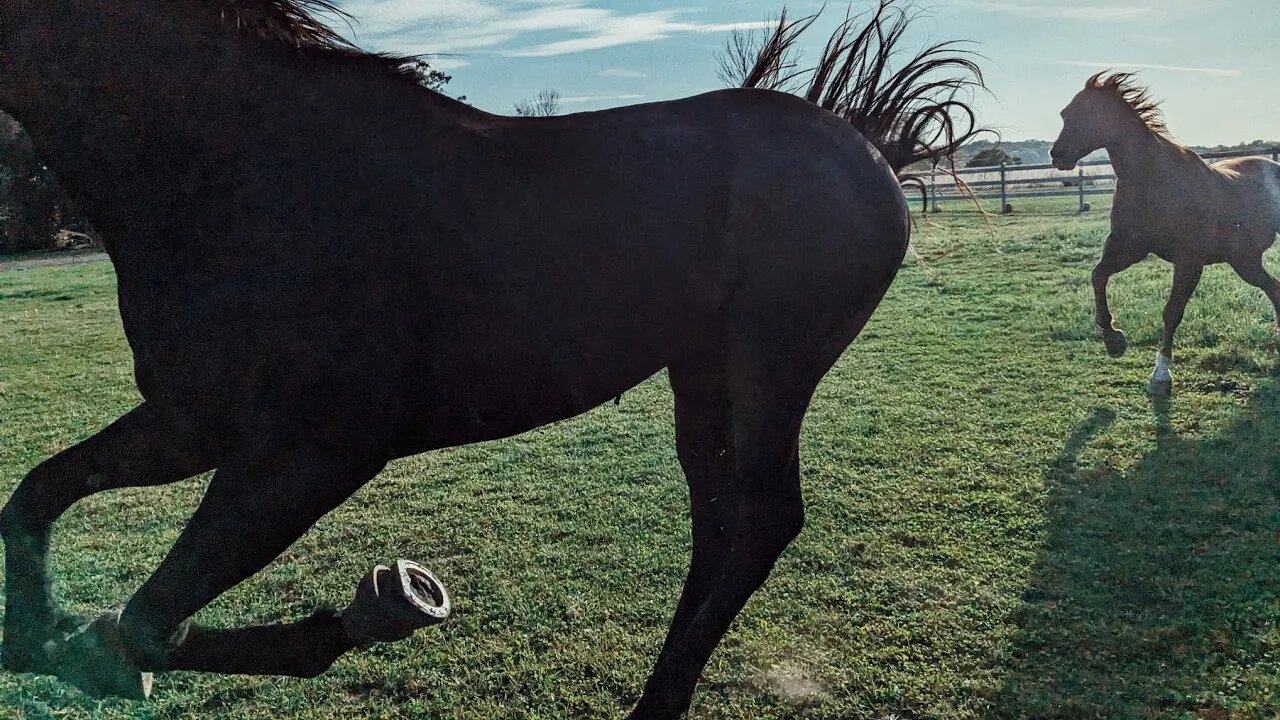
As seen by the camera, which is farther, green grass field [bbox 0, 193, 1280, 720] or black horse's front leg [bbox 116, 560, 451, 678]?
green grass field [bbox 0, 193, 1280, 720]

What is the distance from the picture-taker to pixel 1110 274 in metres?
7.16

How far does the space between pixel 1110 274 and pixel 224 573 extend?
7.27 meters

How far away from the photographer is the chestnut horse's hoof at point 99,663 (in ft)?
6.48

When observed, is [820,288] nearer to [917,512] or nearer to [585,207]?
[585,207]

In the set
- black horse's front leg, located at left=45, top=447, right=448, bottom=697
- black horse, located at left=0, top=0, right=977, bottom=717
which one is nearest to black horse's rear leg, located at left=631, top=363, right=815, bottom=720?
black horse, located at left=0, top=0, right=977, bottom=717

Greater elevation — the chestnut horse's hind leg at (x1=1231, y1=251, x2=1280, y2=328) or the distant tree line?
the distant tree line

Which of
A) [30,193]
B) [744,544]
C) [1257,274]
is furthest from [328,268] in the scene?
[1257,274]

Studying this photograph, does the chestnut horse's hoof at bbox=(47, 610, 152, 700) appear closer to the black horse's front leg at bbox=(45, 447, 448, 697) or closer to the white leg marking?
the black horse's front leg at bbox=(45, 447, 448, 697)

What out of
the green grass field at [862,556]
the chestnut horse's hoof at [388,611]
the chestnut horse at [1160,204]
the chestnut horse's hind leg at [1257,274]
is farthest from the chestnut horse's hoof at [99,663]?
the chestnut horse's hind leg at [1257,274]

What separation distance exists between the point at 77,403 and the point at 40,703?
529cm

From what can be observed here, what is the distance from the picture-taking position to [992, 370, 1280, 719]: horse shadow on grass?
2.80 metres

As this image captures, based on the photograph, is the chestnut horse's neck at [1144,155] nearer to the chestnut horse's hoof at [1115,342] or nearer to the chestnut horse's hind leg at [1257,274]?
the chestnut horse's hind leg at [1257,274]

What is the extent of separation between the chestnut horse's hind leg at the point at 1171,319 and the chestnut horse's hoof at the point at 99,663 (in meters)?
6.60

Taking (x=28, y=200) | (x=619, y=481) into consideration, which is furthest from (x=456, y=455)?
(x=28, y=200)
